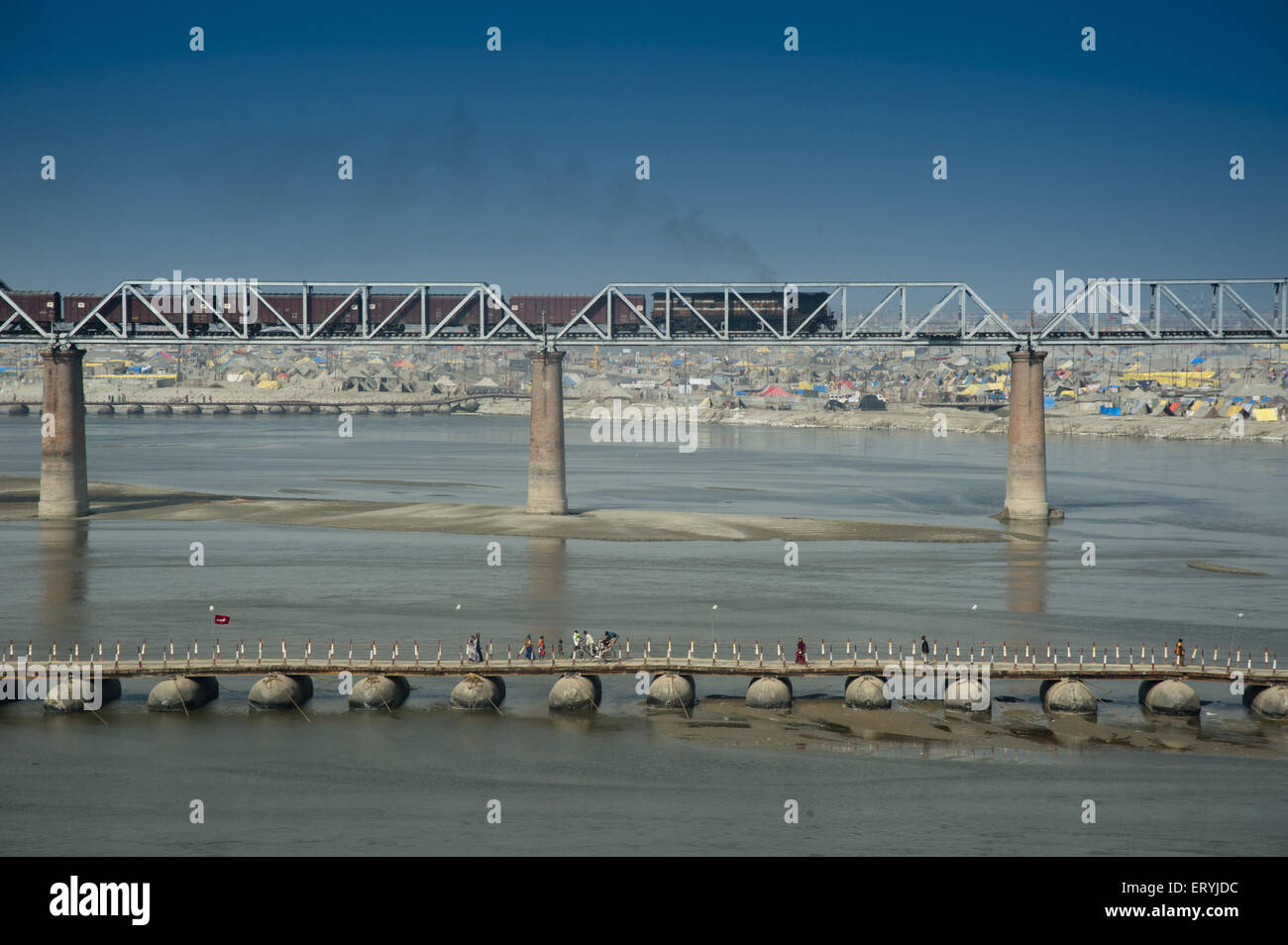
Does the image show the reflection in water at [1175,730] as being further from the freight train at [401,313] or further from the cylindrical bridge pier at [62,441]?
the cylindrical bridge pier at [62,441]

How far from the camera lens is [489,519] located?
326 ft

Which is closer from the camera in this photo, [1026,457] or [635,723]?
[635,723]

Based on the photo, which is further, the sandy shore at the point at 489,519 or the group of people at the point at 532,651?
the sandy shore at the point at 489,519

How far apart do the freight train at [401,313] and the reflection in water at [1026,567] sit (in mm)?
23881

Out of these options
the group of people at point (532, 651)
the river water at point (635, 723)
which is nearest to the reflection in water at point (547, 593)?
the river water at point (635, 723)

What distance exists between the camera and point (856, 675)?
49.7 m

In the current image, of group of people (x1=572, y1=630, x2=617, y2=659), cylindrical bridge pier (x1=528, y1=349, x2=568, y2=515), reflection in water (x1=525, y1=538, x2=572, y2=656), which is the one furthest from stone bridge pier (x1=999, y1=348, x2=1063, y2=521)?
group of people (x1=572, y1=630, x2=617, y2=659)

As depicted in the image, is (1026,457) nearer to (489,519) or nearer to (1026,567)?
(1026,567)

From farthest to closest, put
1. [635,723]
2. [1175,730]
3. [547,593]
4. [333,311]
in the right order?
[333,311] < [547,593] < [635,723] < [1175,730]

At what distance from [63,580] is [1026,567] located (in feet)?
187

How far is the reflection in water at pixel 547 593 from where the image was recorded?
58.7 m

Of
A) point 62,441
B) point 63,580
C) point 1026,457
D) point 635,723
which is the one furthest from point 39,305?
point 1026,457
